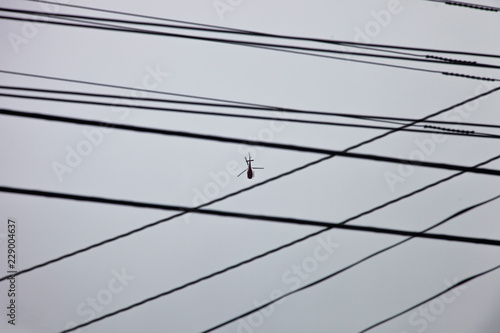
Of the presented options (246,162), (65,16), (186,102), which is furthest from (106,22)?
(246,162)

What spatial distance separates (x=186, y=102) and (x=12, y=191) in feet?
6.86

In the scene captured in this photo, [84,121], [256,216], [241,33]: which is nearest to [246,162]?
[241,33]

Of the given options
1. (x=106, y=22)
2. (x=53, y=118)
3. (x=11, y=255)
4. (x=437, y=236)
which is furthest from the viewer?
(x=11, y=255)

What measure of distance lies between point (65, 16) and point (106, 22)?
1.87ft

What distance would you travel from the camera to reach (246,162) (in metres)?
9.40

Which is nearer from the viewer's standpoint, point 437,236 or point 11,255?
point 437,236

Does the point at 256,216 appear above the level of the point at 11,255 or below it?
below

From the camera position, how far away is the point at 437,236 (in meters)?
5.18

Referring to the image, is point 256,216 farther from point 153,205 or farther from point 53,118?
point 53,118

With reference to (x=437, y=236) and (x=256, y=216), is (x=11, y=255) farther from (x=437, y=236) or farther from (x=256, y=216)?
(x=437, y=236)

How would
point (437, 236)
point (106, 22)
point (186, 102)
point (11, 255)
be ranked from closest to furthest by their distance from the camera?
point (437, 236) → point (186, 102) → point (106, 22) → point (11, 255)

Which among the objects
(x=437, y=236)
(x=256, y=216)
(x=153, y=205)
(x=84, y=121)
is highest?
(x=84, y=121)

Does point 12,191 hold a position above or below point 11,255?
below

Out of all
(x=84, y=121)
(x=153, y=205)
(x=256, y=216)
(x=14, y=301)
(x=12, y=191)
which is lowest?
(x=256, y=216)
